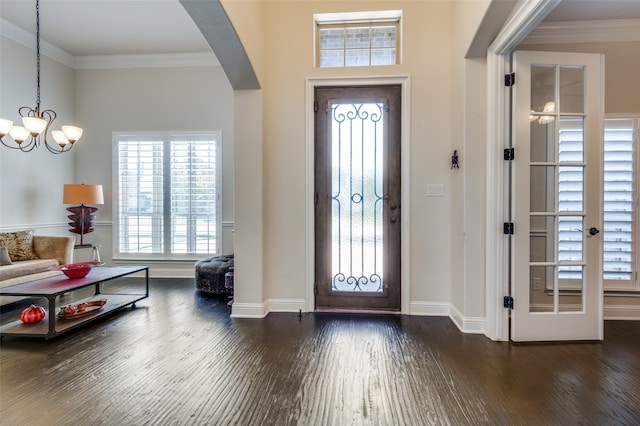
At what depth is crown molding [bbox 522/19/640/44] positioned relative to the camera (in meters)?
3.07

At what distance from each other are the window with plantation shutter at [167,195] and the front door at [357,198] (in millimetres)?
2369

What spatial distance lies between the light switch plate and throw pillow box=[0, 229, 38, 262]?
490cm

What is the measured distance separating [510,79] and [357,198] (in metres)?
1.66

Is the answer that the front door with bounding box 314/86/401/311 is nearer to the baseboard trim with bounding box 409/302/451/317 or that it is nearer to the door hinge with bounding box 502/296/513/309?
the baseboard trim with bounding box 409/302/451/317

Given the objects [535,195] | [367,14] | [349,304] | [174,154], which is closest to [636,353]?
[535,195]

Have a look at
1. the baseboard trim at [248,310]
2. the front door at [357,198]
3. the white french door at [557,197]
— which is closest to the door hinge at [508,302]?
the white french door at [557,197]

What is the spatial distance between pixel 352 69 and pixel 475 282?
2.37m

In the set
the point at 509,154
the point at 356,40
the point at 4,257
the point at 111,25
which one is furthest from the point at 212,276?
the point at 111,25

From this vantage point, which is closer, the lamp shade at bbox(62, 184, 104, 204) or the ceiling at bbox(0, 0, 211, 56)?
the ceiling at bbox(0, 0, 211, 56)

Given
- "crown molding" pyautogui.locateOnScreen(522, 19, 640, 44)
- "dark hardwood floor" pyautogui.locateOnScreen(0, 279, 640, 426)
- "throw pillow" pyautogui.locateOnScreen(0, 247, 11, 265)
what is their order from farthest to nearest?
1. "throw pillow" pyautogui.locateOnScreen(0, 247, 11, 265)
2. "crown molding" pyautogui.locateOnScreen(522, 19, 640, 44)
3. "dark hardwood floor" pyautogui.locateOnScreen(0, 279, 640, 426)

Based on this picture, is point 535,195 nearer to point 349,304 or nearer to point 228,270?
point 349,304

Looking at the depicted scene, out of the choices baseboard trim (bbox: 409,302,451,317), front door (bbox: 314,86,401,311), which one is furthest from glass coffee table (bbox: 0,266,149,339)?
baseboard trim (bbox: 409,302,451,317)

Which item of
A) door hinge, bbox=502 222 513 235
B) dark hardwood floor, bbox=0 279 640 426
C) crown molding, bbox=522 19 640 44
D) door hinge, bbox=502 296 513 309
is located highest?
crown molding, bbox=522 19 640 44

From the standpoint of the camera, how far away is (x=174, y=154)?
5105 mm
